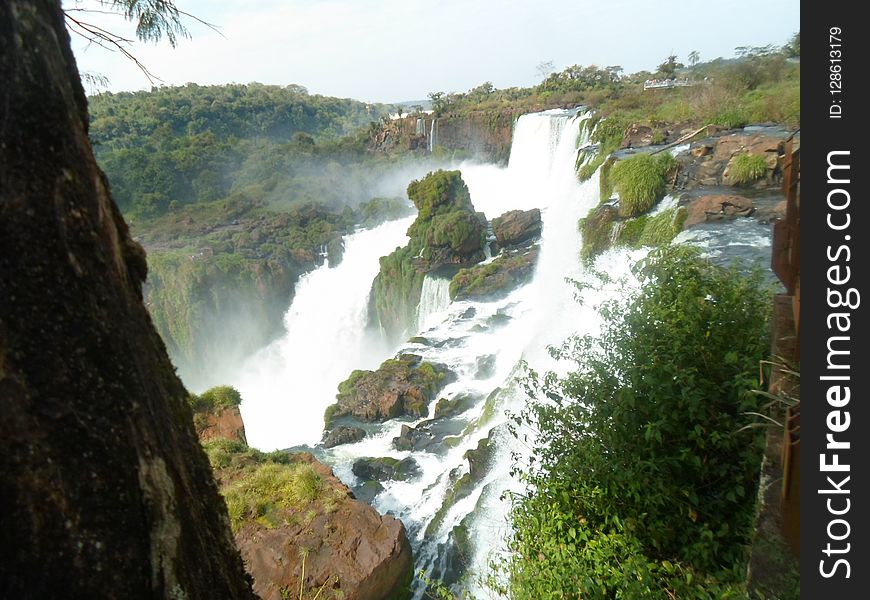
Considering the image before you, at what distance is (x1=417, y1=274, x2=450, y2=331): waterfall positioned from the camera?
18047 mm

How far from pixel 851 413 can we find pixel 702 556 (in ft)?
5.10

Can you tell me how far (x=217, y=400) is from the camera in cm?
912

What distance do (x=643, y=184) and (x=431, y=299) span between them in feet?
32.9

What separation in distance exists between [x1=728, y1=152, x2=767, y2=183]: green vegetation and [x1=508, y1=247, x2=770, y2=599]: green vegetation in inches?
244

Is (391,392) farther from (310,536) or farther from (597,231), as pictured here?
(310,536)

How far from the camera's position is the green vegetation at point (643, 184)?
31.8 feet

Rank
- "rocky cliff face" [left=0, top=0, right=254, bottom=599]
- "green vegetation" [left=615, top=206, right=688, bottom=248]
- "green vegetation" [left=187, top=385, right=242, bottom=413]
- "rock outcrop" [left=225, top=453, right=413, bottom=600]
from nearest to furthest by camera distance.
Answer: "rocky cliff face" [left=0, top=0, right=254, bottom=599] < "rock outcrop" [left=225, top=453, right=413, bottom=600] < "green vegetation" [left=615, top=206, right=688, bottom=248] < "green vegetation" [left=187, top=385, right=242, bottom=413]

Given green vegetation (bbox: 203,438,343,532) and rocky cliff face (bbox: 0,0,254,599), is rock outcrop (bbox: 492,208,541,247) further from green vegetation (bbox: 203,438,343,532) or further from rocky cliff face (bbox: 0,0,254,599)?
rocky cliff face (bbox: 0,0,254,599)

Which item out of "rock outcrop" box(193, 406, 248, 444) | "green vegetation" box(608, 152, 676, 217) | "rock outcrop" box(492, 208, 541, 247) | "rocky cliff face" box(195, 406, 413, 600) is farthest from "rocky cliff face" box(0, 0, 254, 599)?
"rock outcrop" box(492, 208, 541, 247)

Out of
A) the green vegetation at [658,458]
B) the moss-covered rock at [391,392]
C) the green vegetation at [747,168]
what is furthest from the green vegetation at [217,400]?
the green vegetation at [747,168]

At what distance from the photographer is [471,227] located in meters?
18.8

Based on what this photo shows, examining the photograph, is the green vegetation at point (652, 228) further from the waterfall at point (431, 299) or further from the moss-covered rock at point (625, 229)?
the waterfall at point (431, 299)

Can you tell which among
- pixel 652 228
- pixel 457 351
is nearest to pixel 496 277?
pixel 457 351

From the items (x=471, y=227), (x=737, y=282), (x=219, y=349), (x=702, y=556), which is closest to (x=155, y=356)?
(x=702, y=556)
